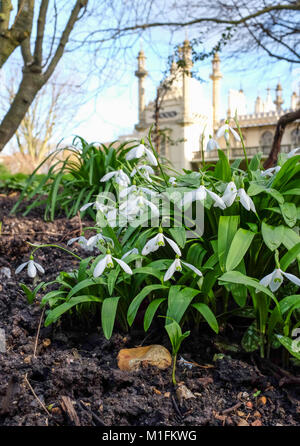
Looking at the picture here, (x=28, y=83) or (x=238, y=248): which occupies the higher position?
(x=28, y=83)

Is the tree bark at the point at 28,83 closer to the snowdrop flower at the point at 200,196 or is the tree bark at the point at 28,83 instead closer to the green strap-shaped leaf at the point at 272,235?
the snowdrop flower at the point at 200,196

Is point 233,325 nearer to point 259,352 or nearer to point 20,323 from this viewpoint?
point 259,352

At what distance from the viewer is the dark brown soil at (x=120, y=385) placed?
115 cm

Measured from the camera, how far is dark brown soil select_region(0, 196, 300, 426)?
115 cm

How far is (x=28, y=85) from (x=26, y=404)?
2950 mm

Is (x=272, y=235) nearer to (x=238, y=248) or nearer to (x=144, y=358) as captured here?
(x=238, y=248)

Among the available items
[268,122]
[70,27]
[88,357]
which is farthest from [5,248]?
[268,122]

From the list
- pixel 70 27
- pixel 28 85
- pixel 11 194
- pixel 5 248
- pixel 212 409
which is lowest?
pixel 212 409

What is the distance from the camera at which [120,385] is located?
1287mm

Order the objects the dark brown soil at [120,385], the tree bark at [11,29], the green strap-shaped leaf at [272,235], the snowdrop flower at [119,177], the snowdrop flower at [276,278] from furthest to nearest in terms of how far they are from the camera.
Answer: the tree bark at [11,29] → the snowdrop flower at [119,177] → the green strap-shaped leaf at [272,235] → the snowdrop flower at [276,278] → the dark brown soil at [120,385]

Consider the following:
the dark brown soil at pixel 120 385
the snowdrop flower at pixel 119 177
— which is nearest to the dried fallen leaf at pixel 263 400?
the dark brown soil at pixel 120 385

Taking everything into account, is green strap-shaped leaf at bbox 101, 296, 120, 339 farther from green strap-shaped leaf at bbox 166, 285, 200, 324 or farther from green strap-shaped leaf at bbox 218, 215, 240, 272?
green strap-shaped leaf at bbox 218, 215, 240, 272

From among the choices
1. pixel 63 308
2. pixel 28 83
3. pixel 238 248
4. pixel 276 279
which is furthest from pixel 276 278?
pixel 28 83

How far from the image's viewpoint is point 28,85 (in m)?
3.42
